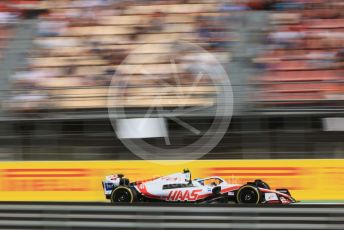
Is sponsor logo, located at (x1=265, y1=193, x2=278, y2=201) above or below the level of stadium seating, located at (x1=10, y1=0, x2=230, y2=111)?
below

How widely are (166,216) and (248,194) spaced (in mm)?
2920

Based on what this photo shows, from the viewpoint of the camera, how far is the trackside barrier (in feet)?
14.5

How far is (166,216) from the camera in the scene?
15.1 feet

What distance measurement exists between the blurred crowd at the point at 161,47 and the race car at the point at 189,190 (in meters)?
1.03

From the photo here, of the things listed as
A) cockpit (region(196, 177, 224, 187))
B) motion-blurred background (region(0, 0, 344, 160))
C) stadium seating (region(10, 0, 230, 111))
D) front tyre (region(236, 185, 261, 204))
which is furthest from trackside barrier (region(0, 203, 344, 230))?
stadium seating (region(10, 0, 230, 111))

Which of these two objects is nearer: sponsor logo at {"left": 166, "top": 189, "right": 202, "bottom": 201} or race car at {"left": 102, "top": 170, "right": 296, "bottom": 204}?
race car at {"left": 102, "top": 170, "right": 296, "bottom": 204}

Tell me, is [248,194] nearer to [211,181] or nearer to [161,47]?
[211,181]

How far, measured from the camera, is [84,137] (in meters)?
8.20

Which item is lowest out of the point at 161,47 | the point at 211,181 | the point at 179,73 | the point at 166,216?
the point at 166,216

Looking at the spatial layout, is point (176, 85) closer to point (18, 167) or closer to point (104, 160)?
point (104, 160)

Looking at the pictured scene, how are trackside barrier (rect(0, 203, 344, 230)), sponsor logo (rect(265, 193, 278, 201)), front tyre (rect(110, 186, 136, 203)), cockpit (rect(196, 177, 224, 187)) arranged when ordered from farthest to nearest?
front tyre (rect(110, 186, 136, 203))
cockpit (rect(196, 177, 224, 187))
sponsor logo (rect(265, 193, 278, 201))
trackside barrier (rect(0, 203, 344, 230))

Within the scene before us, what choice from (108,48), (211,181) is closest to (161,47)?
(108,48)

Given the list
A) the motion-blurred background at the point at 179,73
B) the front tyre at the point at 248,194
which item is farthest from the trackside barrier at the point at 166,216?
the motion-blurred background at the point at 179,73

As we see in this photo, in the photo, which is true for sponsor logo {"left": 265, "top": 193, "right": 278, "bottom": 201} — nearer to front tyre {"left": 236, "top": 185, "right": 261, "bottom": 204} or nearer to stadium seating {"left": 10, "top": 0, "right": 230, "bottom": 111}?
front tyre {"left": 236, "top": 185, "right": 261, "bottom": 204}
